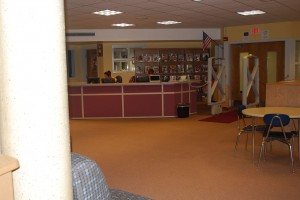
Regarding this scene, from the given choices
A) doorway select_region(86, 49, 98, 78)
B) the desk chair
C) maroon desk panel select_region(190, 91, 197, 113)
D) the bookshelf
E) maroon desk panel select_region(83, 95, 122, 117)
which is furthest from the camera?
doorway select_region(86, 49, 98, 78)

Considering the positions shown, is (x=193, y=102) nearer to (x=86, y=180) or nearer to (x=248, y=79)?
(x=248, y=79)

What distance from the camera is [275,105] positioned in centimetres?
609

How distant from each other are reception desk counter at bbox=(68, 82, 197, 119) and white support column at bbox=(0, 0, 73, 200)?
7.86 metres

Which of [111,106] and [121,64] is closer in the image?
[111,106]

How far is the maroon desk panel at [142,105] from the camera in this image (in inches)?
377

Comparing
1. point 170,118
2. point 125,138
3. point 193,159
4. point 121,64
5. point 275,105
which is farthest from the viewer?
point 121,64

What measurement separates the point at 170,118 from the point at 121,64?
13.5 ft

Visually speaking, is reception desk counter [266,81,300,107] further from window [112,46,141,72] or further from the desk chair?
window [112,46,141,72]

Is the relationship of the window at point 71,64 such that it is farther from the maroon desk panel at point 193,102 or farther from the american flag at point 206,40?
the maroon desk panel at point 193,102

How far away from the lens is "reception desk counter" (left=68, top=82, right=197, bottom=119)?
9.55m

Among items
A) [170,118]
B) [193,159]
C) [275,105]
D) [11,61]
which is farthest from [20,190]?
[170,118]

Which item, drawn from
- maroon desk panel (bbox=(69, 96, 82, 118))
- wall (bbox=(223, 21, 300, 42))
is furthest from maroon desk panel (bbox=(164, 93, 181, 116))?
wall (bbox=(223, 21, 300, 42))

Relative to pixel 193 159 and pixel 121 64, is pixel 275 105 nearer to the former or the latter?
pixel 193 159

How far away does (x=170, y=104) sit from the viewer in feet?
31.5
